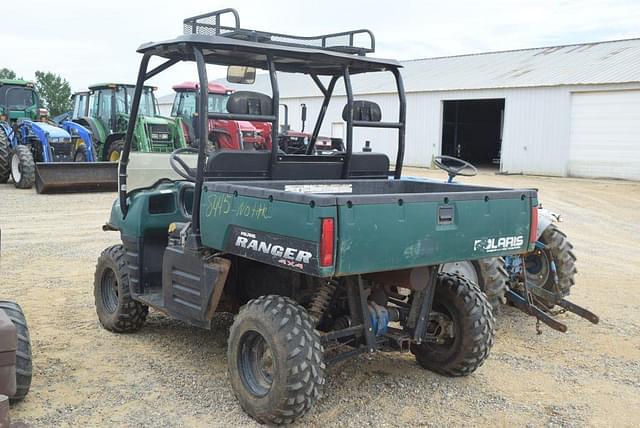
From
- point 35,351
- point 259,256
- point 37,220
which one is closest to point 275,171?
point 259,256

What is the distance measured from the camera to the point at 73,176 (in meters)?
14.8

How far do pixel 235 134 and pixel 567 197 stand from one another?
8155mm

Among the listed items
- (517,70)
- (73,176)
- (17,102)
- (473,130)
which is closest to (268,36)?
(73,176)

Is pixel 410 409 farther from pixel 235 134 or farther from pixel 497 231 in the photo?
pixel 235 134

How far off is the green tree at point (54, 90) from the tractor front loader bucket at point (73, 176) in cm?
3173

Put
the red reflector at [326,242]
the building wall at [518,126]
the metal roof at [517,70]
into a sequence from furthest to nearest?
the metal roof at [517,70], the building wall at [518,126], the red reflector at [326,242]

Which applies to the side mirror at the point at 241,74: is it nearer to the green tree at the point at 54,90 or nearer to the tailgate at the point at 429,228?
the tailgate at the point at 429,228

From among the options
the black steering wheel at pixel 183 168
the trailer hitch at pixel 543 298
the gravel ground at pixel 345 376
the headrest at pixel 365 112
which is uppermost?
the headrest at pixel 365 112

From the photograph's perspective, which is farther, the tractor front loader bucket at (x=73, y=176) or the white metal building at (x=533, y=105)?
the white metal building at (x=533, y=105)

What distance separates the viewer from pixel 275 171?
4750 millimetres

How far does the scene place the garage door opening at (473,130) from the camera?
33.2m

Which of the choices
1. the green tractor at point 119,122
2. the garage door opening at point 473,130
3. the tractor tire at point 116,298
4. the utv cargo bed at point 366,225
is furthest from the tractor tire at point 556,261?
the garage door opening at point 473,130

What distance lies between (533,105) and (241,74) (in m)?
20.1

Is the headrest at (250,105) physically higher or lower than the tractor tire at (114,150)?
higher
